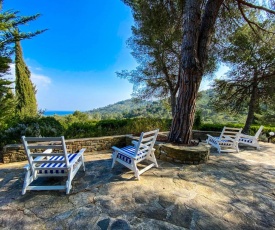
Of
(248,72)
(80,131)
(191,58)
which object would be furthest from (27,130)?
(248,72)

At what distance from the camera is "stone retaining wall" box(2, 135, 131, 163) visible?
4.08 metres

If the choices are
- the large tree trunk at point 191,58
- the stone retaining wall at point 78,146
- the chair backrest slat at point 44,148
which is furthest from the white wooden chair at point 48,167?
the large tree trunk at point 191,58

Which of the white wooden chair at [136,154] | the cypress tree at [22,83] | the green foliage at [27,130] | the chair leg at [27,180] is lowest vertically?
the chair leg at [27,180]

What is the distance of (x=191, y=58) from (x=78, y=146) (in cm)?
411

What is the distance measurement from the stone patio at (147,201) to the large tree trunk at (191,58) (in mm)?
1358

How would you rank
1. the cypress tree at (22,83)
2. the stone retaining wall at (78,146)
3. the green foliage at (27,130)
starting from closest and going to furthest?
the stone retaining wall at (78,146) → the green foliage at (27,130) → the cypress tree at (22,83)

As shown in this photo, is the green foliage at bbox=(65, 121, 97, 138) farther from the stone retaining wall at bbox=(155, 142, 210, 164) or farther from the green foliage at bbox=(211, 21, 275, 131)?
the green foliage at bbox=(211, 21, 275, 131)

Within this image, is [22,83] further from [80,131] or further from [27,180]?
[27,180]

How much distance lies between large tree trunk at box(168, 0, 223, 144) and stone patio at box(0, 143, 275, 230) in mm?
1358

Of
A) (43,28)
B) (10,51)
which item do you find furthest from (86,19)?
Result: (10,51)

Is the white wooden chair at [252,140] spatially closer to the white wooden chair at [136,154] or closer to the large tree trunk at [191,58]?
the large tree trunk at [191,58]

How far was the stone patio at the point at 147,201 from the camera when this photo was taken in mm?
1906

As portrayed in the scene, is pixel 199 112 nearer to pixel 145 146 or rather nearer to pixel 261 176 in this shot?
pixel 261 176

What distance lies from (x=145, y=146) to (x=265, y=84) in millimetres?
8010
